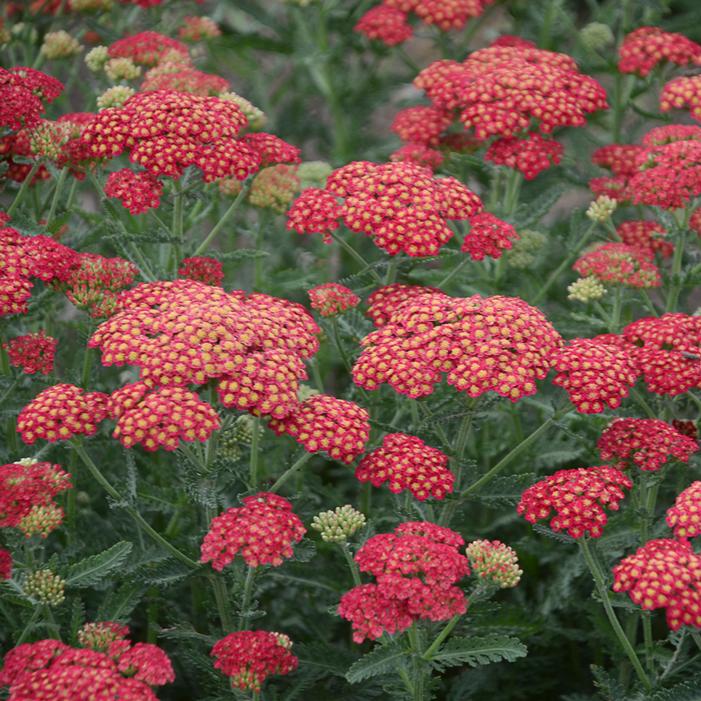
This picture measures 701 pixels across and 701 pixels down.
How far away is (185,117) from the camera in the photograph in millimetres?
4383

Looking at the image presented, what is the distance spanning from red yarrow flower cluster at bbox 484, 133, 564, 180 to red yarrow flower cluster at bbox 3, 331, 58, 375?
6.73 feet

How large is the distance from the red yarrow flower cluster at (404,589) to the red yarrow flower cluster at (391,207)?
1216mm

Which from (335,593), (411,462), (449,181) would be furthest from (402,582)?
(449,181)

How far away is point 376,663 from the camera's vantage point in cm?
363

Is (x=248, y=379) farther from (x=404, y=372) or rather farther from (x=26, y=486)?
(x=26, y=486)

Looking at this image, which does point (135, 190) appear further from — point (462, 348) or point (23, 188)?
point (462, 348)

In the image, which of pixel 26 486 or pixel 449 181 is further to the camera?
pixel 449 181

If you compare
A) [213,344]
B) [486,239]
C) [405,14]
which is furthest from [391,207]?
[405,14]

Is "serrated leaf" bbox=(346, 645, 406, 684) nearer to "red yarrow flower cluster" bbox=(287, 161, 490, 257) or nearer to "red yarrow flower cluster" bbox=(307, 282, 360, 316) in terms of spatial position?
"red yarrow flower cluster" bbox=(307, 282, 360, 316)

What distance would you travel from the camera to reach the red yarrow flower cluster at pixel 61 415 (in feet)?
11.8

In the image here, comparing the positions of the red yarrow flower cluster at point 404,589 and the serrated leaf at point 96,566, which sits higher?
the red yarrow flower cluster at point 404,589

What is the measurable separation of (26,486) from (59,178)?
1.49 meters

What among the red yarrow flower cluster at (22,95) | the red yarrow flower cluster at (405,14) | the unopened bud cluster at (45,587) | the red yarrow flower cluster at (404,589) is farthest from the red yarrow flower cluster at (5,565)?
the red yarrow flower cluster at (405,14)

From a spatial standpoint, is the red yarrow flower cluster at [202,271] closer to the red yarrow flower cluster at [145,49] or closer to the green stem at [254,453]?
the green stem at [254,453]
